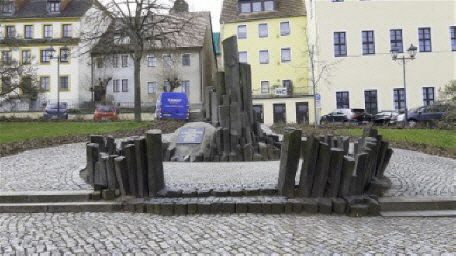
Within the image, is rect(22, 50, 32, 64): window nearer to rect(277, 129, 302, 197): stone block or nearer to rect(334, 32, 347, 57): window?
rect(277, 129, 302, 197): stone block

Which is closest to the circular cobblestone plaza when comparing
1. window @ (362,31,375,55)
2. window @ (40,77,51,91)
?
window @ (362,31,375,55)

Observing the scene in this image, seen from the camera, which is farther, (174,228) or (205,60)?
(205,60)

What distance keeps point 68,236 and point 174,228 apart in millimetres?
1422

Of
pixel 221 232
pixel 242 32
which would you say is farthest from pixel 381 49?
pixel 221 232

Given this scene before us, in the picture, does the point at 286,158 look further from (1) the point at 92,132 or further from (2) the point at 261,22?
(2) the point at 261,22

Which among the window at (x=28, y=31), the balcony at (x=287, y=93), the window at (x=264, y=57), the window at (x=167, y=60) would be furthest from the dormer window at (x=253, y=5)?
the window at (x=28, y=31)

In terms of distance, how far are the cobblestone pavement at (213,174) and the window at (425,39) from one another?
100ft

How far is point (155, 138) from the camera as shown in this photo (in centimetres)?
720

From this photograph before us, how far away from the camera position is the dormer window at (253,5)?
48969 millimetres

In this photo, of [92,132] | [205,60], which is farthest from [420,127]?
[205,60]

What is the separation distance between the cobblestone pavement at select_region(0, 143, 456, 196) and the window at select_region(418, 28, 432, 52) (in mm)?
30535

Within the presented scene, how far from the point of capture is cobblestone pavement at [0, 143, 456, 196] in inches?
324

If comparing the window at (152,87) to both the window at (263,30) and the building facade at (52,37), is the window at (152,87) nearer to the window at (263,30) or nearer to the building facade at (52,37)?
the building facade at (52,37)

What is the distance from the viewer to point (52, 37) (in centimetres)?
5181
